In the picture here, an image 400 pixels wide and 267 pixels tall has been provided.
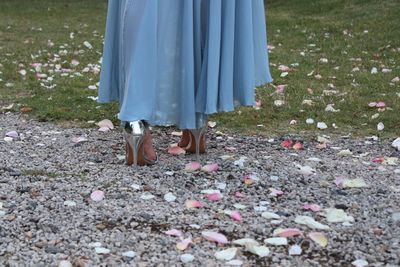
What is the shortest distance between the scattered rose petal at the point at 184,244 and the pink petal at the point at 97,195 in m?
0.71

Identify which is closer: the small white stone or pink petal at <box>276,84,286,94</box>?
the small white stone

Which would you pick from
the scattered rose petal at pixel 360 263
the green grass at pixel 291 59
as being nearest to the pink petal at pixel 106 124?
the green grass at pixel 291 59

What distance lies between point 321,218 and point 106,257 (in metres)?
1.05

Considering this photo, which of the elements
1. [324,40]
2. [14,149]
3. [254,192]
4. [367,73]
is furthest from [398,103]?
[324,40]

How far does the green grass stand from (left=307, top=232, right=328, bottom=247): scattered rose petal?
88.6 inches

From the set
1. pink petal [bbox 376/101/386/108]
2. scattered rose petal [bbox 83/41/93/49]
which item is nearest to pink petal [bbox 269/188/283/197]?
pink petal [bbox 376/101/386/108]

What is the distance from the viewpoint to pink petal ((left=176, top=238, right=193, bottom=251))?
112 inches

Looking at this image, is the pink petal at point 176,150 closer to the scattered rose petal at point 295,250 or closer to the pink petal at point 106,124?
the pink petal at point 106,124

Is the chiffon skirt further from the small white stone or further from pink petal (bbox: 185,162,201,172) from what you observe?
the small white stone

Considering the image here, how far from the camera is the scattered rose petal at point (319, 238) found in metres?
2.88

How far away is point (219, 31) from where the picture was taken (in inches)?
153

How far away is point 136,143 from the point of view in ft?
13.0

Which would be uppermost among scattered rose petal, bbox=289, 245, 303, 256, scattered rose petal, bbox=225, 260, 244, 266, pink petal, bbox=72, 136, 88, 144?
pink petal, bbox=72, 136, 88, 144

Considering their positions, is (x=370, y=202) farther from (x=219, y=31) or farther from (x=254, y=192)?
(x=219, y=31)
